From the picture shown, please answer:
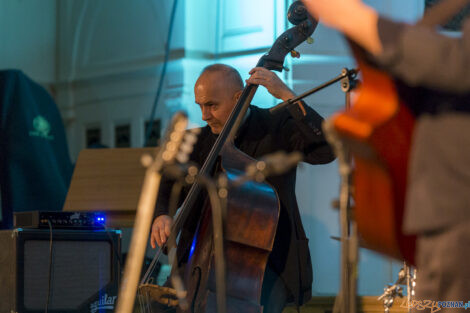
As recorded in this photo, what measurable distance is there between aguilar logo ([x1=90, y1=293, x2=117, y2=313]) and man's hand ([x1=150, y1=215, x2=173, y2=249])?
0.65 meters

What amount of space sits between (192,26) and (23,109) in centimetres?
141

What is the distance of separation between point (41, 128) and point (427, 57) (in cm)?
427

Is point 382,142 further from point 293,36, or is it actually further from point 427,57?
point 293,36

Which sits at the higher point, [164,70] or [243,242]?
[164,70]

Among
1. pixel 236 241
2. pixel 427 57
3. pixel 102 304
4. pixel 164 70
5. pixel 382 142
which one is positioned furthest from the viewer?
pixel 164 70

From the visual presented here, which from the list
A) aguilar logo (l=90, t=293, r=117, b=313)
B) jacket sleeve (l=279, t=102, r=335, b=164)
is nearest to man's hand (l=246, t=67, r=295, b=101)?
jacket sleeve (l=279, t=102, r=335, b=164)

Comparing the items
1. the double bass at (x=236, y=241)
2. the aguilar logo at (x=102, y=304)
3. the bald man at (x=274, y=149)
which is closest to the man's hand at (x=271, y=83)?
the bald man at (x=274, y=149)

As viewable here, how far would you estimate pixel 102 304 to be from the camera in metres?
3.56

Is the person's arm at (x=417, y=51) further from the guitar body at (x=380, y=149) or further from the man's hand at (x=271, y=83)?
the man's hand at (x=271, y=83)

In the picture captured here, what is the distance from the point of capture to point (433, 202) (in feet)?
4.72

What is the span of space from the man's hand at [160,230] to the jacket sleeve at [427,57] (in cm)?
178

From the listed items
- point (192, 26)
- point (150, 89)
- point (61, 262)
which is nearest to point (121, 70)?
point (150, 89)

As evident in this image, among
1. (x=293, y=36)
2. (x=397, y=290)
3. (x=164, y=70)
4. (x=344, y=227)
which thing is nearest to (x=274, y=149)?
(x=293, y=36)

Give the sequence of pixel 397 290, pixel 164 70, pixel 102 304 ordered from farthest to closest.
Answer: pixel 164 70 < pixel 397 290 < pixel 102 304
